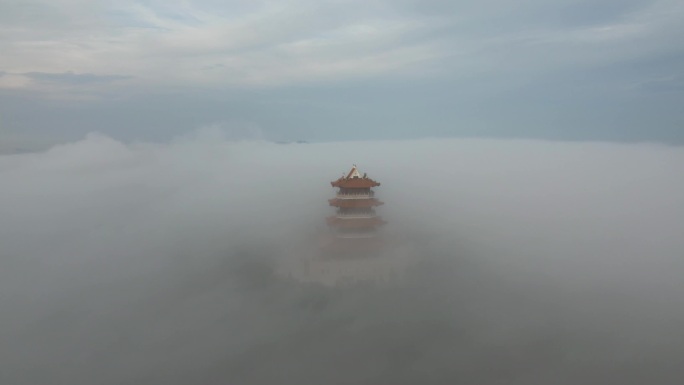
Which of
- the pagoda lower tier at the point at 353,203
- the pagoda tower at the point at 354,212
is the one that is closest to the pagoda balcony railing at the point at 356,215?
the pagoda tower at the point at 354,212

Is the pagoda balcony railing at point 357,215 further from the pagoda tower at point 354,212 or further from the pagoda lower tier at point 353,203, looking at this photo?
the pagoda lower tier at point 353,203

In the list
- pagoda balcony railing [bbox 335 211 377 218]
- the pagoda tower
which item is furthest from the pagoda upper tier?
pagoda balcony railing [bbox 335 211 377 218]

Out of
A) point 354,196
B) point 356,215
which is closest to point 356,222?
point 356,215

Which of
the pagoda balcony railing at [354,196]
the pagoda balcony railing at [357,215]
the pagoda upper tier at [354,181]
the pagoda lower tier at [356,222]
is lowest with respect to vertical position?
the pagoda lower tier at [356,222]

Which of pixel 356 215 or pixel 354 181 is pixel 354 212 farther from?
pixel 354 181

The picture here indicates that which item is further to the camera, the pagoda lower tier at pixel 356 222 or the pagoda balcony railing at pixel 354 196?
the pagoda lower tier at pixel 356 222

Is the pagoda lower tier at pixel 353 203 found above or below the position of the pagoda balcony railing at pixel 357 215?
above

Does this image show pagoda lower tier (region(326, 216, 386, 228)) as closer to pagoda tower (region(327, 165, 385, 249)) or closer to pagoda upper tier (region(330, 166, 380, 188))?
pagoda tower (region(327, 165, 385, 249))

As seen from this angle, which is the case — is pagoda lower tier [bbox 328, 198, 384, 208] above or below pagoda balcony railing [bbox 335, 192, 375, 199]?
below

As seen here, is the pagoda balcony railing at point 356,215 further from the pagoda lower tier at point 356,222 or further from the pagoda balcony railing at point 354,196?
the pagoda balcony railing at point 354,196
